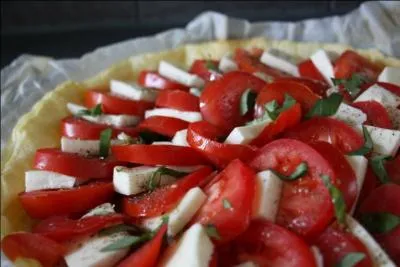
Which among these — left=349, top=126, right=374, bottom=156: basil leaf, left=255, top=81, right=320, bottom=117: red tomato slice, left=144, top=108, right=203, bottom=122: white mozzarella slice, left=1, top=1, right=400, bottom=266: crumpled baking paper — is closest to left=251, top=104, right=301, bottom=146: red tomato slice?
left=255, top=81, right=320, bottom=117: red tomato slice

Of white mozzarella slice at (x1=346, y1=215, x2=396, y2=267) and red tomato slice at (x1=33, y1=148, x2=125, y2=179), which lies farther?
red tomato slice at (x1=33, y1=148, x2=125, y2=179)

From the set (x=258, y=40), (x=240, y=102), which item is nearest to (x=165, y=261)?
(x=240, y=102)

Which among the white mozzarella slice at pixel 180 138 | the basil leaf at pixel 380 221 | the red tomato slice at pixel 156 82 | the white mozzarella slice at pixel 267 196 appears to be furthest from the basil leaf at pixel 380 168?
the red tomato slice at pixel 156 82

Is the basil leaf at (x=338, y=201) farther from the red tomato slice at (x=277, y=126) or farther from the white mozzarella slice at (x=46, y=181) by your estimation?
the white mozzarella slice at (x=46, y=181)

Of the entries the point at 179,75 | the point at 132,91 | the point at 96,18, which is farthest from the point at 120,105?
the point at 96,18

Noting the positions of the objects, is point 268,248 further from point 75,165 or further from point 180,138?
point 75,165

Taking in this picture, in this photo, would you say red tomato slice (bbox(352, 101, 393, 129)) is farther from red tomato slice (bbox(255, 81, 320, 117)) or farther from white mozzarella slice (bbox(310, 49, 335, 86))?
white mozzarella slice (bbox(310, 49, 335, 86))
